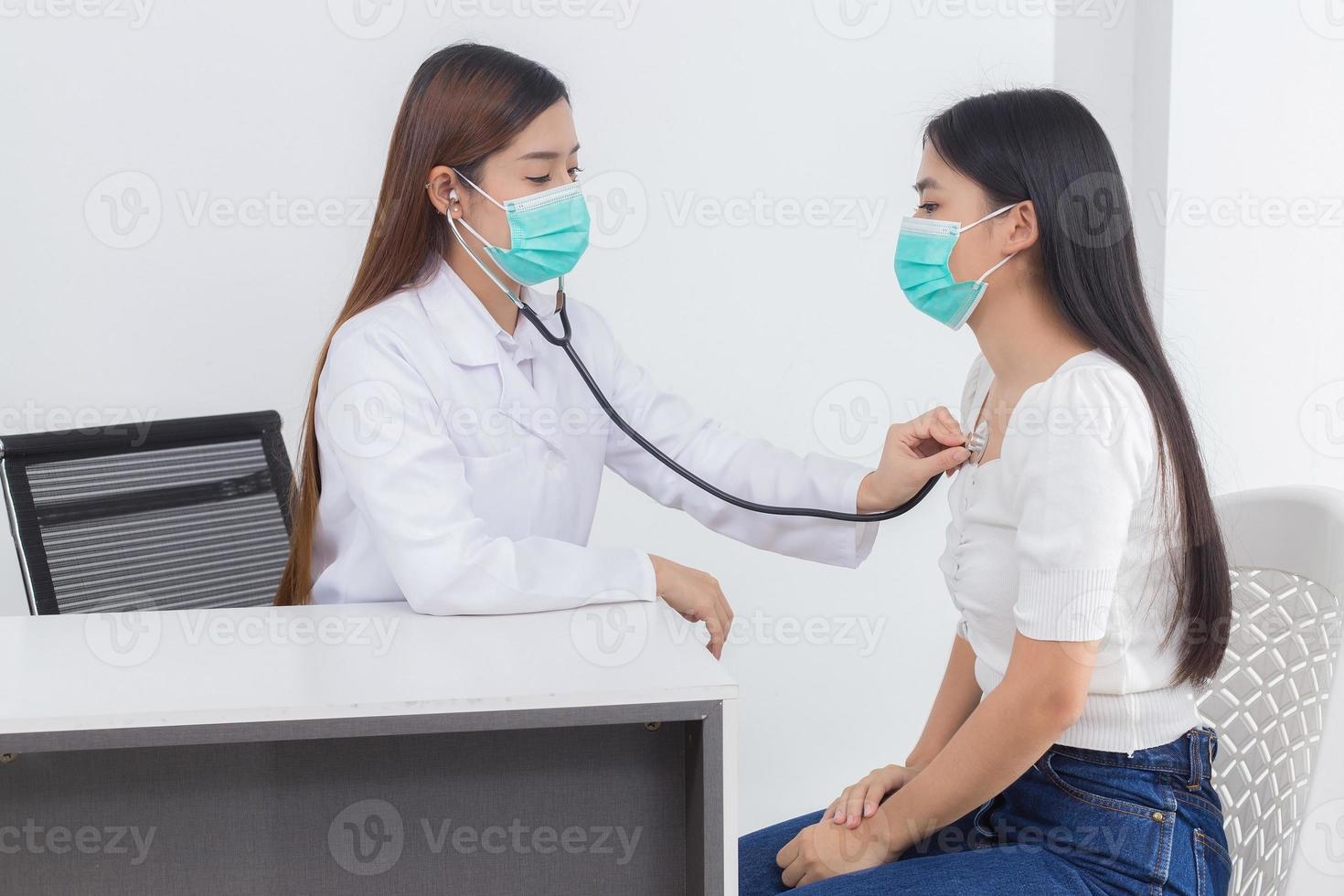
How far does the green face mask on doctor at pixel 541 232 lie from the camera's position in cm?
135

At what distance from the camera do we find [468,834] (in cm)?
98

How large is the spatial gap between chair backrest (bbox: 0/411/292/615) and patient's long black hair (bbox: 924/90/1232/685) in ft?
3.93

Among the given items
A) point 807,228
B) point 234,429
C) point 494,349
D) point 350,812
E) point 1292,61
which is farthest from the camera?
point 807,228

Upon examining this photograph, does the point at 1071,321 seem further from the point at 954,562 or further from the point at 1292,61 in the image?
the point at 1292,61

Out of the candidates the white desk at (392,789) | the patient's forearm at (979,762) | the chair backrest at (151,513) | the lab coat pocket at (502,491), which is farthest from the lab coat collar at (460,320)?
the patient's forearm at (979,762)

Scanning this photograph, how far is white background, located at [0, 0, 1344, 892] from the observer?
2.10 m

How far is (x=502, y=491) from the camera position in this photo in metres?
1.36

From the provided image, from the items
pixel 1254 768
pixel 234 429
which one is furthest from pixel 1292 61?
pixel 234 429

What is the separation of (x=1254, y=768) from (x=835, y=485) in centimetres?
56

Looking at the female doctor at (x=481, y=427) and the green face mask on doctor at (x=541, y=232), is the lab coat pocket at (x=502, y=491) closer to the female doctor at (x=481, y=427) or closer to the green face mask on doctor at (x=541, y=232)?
the female doctor at (x=481, y=427)

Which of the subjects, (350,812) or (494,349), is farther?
(494,349)

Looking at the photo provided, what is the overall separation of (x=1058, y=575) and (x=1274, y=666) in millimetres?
341

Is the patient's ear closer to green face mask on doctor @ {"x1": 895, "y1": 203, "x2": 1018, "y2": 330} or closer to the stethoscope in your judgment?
green face mask on doctor @ {"x1": 895, "y1": 203, "x2": 1018, "y2": 330}

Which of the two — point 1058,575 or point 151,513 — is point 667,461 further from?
point 151,513
